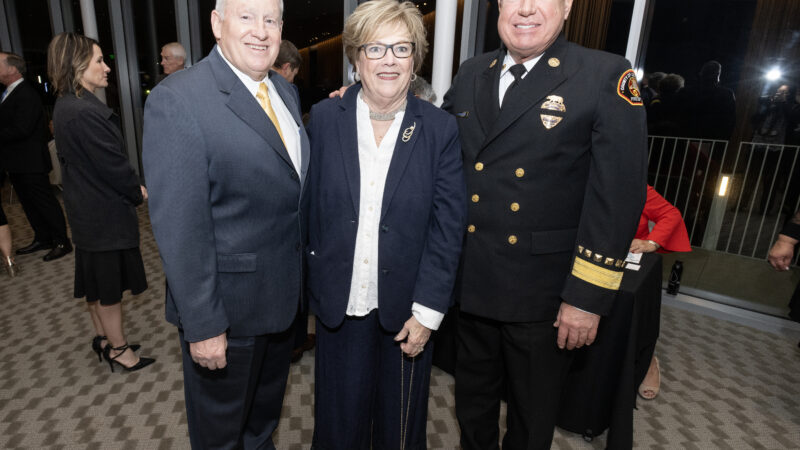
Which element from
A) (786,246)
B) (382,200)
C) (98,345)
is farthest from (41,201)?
(786,246)

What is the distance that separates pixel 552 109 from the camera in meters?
1.26

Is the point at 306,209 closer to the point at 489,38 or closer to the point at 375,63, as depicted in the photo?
the point at 375,63

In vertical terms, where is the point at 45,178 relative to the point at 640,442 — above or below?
above

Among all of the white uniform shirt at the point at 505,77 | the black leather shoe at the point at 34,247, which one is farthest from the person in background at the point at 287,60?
the black leather shoe at the point at 34,247

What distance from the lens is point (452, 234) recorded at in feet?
4.22

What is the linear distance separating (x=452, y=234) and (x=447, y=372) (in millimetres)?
1527

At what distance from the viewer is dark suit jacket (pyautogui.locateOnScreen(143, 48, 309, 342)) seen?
1.02 meters

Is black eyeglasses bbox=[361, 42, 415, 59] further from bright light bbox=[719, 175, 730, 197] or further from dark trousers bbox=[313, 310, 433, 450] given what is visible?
bright light bbox=[719, 175, 730, 197]

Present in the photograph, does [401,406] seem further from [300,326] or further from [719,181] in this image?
[719,181]

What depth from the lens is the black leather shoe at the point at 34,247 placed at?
4.11m

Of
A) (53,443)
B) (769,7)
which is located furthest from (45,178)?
(769,7)

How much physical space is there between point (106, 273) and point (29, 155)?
2.57 meters

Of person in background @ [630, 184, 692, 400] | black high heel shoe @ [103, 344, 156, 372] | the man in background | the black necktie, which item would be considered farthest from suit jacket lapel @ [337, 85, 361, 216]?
the man in background

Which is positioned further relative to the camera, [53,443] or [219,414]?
[53,443]
